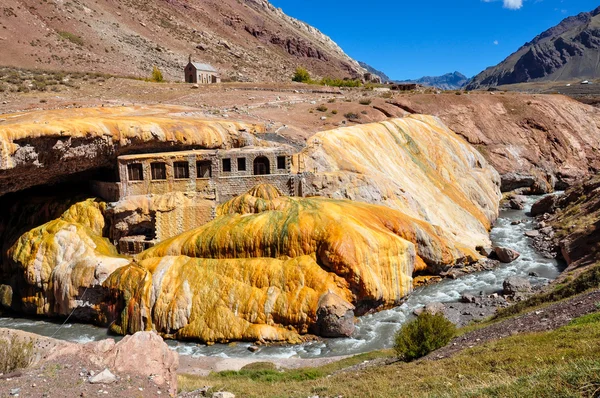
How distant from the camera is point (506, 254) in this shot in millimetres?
29672

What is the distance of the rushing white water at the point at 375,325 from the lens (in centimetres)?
2016

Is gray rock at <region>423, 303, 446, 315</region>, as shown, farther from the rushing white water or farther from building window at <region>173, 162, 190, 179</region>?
building window at <region>173, 162, 190, 179</region>

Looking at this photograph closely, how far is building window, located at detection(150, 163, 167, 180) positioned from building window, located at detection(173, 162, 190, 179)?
643mm

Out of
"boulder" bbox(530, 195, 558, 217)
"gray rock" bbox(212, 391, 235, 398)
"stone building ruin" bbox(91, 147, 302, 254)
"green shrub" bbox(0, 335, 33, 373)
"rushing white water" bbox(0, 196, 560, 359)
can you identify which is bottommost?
"rushing white water" bbox(0, 196, 560, 359)

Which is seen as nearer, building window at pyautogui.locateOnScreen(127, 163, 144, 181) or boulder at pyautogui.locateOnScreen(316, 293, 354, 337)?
boulder at pyautogui.locateOnScreen(316, 293, 354, 337)

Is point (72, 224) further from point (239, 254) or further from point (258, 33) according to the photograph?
point (258, 33)

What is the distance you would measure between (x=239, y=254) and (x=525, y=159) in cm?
4027

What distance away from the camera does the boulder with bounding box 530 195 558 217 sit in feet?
129

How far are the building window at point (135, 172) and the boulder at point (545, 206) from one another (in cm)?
3456

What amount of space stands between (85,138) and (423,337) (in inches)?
826

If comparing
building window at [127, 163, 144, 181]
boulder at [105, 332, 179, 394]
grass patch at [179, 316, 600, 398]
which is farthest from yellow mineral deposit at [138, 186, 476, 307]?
boulder at [105, 332, 179, 394]

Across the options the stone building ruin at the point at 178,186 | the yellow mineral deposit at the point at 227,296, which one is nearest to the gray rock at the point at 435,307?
the yellow mineral deposit at the point at 227,296

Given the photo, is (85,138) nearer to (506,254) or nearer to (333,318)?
(333,318)

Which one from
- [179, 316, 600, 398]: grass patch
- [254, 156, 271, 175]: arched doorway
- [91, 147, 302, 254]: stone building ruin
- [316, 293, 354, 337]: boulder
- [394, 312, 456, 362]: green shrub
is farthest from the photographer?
[254, 156, 271, 175]: arched doorway
